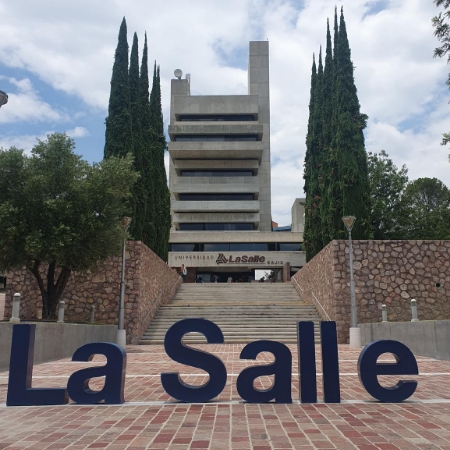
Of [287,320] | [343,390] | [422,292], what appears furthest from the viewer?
[287,320]

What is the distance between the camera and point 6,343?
9.77m

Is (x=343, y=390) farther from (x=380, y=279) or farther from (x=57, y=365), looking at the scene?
(x=380, y=279)

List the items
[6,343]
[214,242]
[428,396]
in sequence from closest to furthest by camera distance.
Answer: [428,396]
[6,343]
[214,242]

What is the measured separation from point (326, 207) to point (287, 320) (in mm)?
7975

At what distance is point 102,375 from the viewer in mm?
5812

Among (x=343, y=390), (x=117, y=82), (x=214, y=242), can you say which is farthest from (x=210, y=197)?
(x=343, y=390)

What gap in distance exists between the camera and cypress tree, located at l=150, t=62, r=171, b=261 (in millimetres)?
27234

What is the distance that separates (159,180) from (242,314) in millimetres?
11678

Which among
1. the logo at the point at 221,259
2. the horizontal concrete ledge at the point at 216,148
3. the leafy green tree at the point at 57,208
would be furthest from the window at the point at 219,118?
the leafy green tree at the point at 57,208

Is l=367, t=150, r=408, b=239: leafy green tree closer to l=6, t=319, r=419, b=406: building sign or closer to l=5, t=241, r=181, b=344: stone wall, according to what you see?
l=5, t=241, r=181, b=344: stone wall

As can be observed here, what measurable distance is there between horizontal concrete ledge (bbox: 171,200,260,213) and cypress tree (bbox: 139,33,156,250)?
2453 cm

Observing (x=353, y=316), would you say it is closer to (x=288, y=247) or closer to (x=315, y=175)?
(x=315, y=175)

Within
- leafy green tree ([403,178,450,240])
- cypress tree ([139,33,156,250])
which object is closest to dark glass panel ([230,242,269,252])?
leafy green tree ([403,178,450,240])

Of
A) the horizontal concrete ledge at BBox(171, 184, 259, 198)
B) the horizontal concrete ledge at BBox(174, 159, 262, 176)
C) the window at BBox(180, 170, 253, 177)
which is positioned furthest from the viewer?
the window at BBox(180, 170, 253, 177)
